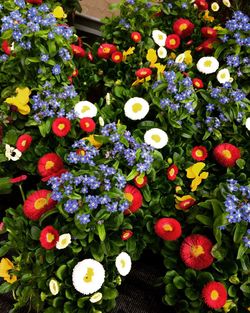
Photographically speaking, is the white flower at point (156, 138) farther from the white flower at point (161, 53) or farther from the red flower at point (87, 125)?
the white flower at point (161, 53)

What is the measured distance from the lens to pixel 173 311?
4.49ft

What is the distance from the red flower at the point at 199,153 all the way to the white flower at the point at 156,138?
175mm

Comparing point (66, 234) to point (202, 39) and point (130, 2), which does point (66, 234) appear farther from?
point (202, 39)

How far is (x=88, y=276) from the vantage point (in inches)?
44.5

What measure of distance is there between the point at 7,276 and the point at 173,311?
0.62 metres

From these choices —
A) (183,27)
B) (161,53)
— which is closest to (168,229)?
(161,53)

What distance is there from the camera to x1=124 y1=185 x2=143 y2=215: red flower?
1264 millimetres

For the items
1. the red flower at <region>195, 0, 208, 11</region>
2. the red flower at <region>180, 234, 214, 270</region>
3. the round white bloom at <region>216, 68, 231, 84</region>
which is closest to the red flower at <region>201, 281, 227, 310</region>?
the red flower at <region>180, 234, 214, 270</region>

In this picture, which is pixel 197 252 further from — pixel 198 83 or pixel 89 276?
pixel 198 83

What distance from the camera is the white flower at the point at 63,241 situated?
3.76ft

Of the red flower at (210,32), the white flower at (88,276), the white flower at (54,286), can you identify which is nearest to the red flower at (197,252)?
the white flower at (88,276)

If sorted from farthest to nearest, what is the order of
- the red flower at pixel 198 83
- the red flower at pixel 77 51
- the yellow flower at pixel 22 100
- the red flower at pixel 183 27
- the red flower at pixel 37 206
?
the red flower at pixel 183 27 < the red flower at pixel 77 51 < the red flower at pixel 198 83 < the yellow flower at pixel 22 100 < the red flower at pixel 37 206

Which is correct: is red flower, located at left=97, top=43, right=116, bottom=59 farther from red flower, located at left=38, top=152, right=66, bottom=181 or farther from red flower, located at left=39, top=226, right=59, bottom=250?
red flower, located at left=39, top=226, right=59, bottom=250

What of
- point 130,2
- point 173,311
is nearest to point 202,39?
point 130,2
